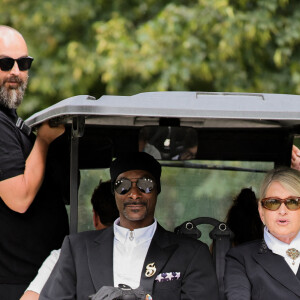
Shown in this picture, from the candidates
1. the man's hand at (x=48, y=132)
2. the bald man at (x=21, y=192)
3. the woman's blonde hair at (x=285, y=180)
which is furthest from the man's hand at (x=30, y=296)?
the woman's blonde hair at (x=285, y=180)

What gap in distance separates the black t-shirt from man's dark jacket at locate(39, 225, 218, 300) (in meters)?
0.28

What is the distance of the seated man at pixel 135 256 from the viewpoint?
4.18 meters

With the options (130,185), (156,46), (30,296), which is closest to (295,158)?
(130,185)

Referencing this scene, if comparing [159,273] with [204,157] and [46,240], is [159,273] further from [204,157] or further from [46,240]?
[204,157]

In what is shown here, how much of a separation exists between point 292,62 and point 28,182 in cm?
600

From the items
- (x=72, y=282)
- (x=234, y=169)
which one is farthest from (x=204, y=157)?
(x=72, y=282)

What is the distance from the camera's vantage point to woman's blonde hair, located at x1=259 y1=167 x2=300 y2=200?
14.0 ft

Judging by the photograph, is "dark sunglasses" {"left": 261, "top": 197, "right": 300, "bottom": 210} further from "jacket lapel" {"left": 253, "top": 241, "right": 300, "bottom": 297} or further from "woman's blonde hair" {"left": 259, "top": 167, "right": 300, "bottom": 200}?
"jacket lapel" {"left": 253, "top": 241, "right": 300, "bottom": 297}

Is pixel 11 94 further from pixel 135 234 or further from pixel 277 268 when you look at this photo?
pixel 277 268

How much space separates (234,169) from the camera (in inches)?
218

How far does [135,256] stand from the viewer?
14.1 ft

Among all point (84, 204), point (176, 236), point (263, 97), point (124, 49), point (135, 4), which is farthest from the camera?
point (135, 4)

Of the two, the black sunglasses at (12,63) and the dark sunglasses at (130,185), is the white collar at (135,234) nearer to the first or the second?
the dark sunglasses at (130,185)

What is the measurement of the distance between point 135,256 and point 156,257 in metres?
0.11
